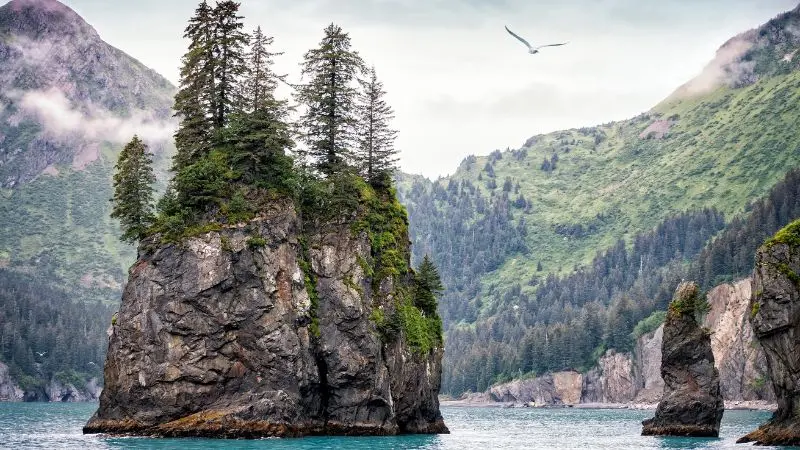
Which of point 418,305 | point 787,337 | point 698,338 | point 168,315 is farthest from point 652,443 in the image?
point 168,315

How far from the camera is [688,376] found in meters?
108

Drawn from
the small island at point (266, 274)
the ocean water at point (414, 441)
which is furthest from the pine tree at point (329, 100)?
the ocean water at point (414, 441)

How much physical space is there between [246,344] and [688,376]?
46.5 metres

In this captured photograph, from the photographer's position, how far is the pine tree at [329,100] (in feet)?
368

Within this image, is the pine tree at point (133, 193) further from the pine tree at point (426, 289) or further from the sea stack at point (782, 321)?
the sea stack at point (782, 321)

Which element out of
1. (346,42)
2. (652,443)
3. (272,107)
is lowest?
(652,443)

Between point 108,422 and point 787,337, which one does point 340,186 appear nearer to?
point 108,422

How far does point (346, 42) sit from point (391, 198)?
1792 centimetres

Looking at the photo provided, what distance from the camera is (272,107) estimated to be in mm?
102562

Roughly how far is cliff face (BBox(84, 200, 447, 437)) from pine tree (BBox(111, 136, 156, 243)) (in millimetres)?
4175

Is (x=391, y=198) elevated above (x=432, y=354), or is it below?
above

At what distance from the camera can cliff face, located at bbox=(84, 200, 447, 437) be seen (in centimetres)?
9244

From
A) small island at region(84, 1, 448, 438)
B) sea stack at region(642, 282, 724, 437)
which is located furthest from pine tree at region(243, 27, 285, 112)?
sea stack at region(642, 282, 724, 437)

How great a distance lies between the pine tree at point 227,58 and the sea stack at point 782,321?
53.7 meters
